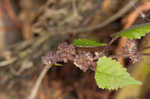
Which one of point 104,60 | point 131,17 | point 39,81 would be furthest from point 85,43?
point 131,17

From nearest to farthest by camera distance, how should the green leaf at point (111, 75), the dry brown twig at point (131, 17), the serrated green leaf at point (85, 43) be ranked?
the green leaf at point (111, 75)
the serrated green leaf at point (85, 43)
the dry brown twig at point (131, 17)

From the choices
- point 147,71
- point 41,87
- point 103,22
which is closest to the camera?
point 147,71

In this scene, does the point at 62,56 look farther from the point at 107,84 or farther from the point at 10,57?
the point at 10,57

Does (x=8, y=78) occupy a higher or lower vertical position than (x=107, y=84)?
lower

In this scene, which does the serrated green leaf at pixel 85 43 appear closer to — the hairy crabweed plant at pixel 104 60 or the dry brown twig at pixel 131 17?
the hairy crabweed plant at pixel 104 60

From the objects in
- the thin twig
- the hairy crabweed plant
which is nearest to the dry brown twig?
the thin twig

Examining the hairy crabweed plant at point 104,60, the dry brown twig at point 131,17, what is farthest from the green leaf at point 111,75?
the dry brown twig at point 131,17

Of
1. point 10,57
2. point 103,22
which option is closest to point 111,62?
point 103,22

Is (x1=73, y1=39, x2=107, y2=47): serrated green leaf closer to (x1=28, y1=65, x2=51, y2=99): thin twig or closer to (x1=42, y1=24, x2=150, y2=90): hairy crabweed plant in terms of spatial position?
(x1=42, y1=24, x2=150, y2=90): hairy crabweed plant

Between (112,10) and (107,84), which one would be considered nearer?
(107,84)
